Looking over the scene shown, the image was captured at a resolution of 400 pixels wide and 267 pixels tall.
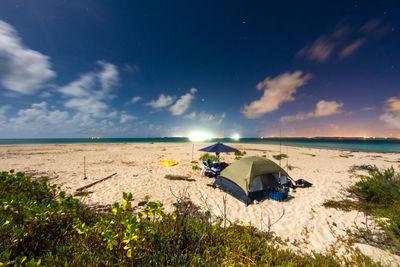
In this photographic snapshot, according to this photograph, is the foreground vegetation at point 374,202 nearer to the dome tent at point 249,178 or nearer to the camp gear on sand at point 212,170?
the dome tent at point 249,178

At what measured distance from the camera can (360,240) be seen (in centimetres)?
412

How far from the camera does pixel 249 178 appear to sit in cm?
649

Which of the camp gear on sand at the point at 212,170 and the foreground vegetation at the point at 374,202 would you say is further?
the camp gear on sand at the point at 212,170

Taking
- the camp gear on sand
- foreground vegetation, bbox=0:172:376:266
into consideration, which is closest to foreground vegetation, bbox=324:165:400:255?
foreground vegetation, bbox=0:172:376:266

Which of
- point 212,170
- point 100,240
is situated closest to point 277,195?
point 212,170

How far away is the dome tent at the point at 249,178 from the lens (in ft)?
21.5

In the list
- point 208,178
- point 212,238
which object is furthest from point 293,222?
point 208,178

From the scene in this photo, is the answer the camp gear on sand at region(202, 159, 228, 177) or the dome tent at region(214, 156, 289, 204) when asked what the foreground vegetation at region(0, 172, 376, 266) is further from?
the camp gear on sand at region(202, 159, 228, 177)

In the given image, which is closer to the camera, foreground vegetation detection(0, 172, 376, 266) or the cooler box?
foreground vegetation detection(0, 172, 376, 266)

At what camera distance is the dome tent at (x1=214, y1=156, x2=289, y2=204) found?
6559 millimetres

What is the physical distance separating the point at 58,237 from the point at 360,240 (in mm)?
7586

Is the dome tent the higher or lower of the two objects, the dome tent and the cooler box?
the higher

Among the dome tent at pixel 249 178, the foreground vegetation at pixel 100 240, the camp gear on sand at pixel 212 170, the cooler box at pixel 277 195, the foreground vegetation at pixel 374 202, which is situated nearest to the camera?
the foreground vegetation at pixel 100 240

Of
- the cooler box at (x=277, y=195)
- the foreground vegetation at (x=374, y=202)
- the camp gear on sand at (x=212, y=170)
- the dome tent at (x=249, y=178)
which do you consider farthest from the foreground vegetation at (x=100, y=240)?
the camp gear on sand at (x=212, y=170)
